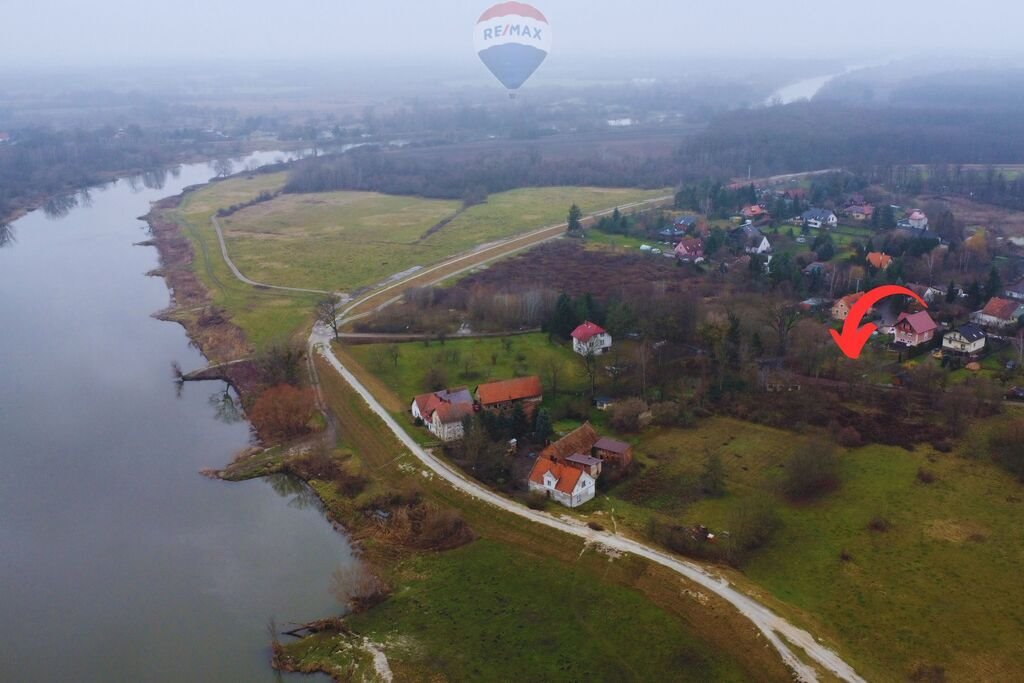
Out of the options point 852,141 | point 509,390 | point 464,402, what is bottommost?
point 509,390

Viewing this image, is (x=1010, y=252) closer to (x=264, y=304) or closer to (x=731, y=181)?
(x=731, y=181)

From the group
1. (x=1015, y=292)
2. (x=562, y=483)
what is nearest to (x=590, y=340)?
(x=562, y=483)

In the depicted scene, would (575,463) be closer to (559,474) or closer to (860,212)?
(559,474)

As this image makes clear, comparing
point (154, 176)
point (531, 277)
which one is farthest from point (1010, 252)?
point (154, 176)

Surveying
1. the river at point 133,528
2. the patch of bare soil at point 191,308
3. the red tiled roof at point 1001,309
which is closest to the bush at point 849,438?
the red tiled roof at point 1001,309

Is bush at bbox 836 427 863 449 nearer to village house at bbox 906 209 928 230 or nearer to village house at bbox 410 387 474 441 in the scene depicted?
village house at bbox 410 387 474 441

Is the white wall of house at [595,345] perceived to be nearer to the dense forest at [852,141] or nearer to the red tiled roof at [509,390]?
the red tiled roof at [509,390]
